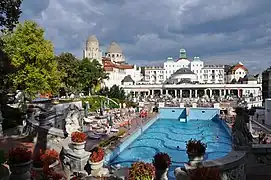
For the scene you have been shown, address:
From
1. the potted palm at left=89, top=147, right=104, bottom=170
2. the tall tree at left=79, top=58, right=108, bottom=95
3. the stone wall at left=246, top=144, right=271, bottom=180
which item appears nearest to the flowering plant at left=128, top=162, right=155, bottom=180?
the potted palm at left=89, top=147, right=104, bottom=170

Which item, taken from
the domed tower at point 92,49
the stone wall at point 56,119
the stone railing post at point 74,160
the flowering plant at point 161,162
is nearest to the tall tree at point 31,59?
the stone wall at point 56,119

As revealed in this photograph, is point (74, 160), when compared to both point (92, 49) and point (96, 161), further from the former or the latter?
point (92, 49)

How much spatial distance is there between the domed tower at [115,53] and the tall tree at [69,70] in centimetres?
6758

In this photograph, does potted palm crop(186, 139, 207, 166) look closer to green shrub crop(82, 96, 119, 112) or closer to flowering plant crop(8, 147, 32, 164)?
flowering plant crop(8, 147, 32, 164)

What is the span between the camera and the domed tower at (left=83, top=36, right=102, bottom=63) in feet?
290

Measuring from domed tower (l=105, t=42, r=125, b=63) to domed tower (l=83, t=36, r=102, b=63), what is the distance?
2440cm

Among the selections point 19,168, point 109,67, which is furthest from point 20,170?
point 109,67

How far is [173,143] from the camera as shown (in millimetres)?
25016

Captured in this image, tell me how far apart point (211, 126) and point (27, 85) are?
74.5ft

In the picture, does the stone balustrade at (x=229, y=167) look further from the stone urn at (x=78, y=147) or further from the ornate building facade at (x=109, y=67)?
the ornate building facade at (x=109, y=67)

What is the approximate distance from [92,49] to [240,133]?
82.7 m

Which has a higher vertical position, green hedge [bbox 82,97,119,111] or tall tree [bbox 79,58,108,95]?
tall tree [bbox 79,58,108,95]

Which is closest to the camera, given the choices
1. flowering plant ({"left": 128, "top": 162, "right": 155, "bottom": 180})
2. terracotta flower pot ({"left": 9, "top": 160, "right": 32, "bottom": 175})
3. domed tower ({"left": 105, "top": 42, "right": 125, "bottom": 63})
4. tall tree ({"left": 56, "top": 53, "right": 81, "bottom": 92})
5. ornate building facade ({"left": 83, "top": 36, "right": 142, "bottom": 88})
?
flowering plant ({"left": 128, "top": 162, "right": 155, "bottom": 180})

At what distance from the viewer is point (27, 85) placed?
26.8 m
